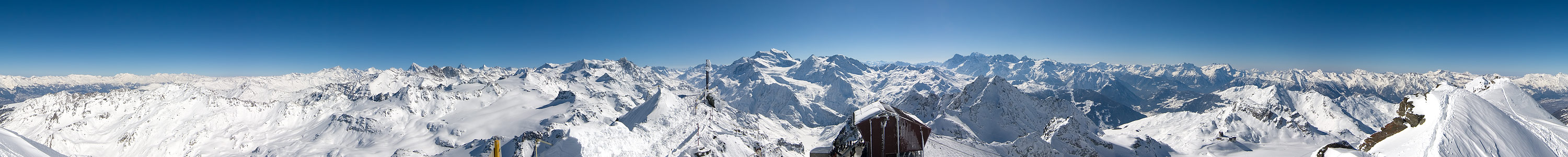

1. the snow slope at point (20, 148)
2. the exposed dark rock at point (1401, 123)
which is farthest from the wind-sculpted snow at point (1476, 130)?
the snow slope at point (20, 148)

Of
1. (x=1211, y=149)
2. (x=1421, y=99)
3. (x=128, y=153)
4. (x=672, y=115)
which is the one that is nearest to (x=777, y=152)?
(x=1211, y=149)

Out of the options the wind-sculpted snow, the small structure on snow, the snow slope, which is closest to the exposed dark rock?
the wind-sculpted snow

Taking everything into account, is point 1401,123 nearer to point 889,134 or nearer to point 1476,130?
point 1476,130

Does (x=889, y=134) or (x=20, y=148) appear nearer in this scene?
(x=889, y=134)

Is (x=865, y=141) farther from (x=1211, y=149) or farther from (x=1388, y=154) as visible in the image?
(x=1211, y=149)

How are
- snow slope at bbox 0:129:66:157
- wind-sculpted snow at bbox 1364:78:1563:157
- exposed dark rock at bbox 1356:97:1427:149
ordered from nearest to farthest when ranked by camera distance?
wind-sculpted snow at bbox 1364:78:1563:157 → exposed dark rock at bbox 1356:97:1427:149 → snow slope at bbox 0:129:66:157

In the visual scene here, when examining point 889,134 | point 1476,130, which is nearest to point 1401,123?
point 1476,130

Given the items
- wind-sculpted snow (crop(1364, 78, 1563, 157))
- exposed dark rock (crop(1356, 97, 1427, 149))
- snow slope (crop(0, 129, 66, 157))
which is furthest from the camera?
snow slope (crop(0, 129, 66, 157))

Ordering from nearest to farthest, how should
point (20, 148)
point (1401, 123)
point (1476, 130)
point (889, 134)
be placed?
1. point (1476, 130)
2. point (889, 134)
3. point (1401, 123)
4. point (20, 148)

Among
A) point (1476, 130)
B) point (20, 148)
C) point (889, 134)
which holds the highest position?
point (1476, 130)

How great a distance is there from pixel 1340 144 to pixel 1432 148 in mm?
11604

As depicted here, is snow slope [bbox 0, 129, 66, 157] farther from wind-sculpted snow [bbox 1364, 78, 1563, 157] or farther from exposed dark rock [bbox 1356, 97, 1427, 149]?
exposed dark rock [bbox 1356, 97, 1427, 149]

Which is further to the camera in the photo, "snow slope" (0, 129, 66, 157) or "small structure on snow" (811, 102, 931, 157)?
"snow slope" (0, 129, 66, 157)

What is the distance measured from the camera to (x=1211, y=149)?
62125 mm
